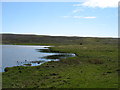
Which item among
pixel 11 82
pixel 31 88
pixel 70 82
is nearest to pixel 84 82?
pixel 70 82

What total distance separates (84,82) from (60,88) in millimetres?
4128

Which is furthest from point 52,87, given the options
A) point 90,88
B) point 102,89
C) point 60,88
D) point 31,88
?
point 102,89

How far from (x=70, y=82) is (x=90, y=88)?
362 centimetres

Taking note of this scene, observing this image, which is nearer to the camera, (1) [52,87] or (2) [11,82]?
(1) [52,87]

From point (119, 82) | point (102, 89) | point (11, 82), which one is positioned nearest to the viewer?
point (102, 89)

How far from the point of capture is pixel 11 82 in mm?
24656

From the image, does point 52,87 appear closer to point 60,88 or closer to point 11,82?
point 60,88

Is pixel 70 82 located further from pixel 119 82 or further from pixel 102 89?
pixel 119 82

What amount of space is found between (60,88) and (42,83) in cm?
355

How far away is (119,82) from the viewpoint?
22812 mm

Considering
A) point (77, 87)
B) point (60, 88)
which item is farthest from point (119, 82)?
point (60, 88)

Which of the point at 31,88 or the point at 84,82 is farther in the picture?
the point at 84,82

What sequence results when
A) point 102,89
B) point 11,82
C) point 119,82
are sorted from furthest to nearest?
point 11,82 → point 119,82 → point 102,89

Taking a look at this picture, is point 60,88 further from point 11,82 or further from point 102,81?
point 11,82
